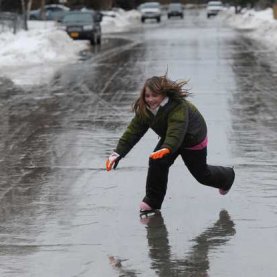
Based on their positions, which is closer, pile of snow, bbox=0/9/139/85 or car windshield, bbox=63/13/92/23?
pile of snow, bbox=0/9/139/85

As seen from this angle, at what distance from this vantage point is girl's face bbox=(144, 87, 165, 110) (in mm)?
6418

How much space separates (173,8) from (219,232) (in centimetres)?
8344

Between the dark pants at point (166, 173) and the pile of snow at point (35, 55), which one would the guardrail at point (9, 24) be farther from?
the dark pants at point (166, 173)

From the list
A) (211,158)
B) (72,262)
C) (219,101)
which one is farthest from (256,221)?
(219,101)

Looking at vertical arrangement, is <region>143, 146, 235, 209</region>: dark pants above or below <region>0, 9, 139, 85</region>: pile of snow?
above

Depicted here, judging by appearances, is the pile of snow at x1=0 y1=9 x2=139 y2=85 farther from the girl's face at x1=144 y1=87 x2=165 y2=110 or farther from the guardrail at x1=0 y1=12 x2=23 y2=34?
the girl's face at x1=144 y1=87 x2=165 y2=110

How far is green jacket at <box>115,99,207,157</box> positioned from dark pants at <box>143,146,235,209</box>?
5.1 inches

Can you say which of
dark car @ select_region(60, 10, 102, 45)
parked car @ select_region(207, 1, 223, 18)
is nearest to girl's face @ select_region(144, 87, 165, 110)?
dark car @ select_region(60, 10, 102, 45)

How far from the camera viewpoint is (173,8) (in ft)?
289

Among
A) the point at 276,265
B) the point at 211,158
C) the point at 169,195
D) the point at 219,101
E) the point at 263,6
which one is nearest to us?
the point at 276,265

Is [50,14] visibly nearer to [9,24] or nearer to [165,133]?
[9,24]

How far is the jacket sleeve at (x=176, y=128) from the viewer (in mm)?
6418

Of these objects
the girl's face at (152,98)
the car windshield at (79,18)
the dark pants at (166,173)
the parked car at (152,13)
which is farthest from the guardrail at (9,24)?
the parked car at (152,13)

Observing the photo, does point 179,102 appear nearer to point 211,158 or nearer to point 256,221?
point 256,221
